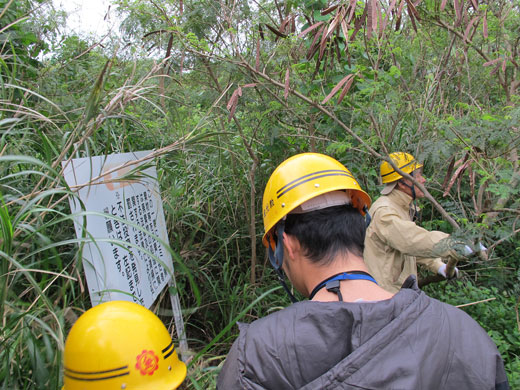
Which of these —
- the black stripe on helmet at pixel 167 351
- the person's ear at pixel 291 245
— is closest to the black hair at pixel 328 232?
the person's ear at pixel 291 245

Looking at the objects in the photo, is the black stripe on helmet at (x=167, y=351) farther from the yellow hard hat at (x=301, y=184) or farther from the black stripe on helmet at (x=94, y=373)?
the yellow hard hat at (x=301, y=184)

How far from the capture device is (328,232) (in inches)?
52.5

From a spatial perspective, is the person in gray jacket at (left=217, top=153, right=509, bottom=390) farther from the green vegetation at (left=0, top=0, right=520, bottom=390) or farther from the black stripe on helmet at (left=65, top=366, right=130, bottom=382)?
the green vegetation at (left=0, top=0, right=520, bottom=390)

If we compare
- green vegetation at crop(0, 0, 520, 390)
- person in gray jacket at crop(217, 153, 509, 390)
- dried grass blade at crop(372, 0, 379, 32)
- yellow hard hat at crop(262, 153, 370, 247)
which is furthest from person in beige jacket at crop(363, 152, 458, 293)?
person in gray jacket at crop(217, 153, 509, 390)

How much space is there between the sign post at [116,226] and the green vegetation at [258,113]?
26cm

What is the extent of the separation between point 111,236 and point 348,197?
3.69 ft

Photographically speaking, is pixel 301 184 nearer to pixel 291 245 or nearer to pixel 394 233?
pixel 291 245

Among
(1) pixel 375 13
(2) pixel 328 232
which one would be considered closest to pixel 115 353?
(2) pixel 328 232

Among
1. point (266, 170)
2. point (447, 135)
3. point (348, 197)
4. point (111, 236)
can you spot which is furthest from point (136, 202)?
point (447, 135)

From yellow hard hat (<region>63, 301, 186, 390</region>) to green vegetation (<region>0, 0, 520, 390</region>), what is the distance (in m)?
0.67

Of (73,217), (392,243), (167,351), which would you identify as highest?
(73,217)

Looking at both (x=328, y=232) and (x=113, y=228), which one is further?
(x=113, y=228)

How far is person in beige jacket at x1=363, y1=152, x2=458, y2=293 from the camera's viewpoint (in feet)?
Answer: 9.78

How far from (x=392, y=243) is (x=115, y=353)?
91.7 inches
